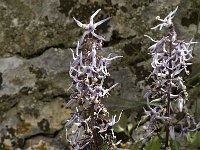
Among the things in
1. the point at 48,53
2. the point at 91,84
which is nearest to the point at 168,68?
the point at 91,84

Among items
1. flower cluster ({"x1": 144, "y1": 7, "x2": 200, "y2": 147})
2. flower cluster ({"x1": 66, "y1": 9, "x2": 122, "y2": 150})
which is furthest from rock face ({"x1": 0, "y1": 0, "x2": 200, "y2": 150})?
flower cluster ({"x1": 66, "y1": 9, "x2": 122, "y2": 150})

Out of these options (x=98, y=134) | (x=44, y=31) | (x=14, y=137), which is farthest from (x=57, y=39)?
(x=98, y=134)

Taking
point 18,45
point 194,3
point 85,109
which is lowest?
point 85,109

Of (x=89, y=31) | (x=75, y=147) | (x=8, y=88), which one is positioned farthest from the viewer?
(x=8, y=88)

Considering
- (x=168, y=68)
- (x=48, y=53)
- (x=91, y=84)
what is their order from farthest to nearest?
(x=48, y=53)
(x=168, y=68)
(x=91, y=84)

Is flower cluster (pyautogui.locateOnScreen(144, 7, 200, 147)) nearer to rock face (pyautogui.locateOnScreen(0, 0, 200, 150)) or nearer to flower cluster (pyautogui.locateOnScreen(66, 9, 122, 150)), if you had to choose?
flower cluster (pyautogui.locateOnScreen(66, 9, 122, 150))

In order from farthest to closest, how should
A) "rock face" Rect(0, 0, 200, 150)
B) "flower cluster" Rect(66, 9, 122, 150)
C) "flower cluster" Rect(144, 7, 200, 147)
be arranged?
1. "rock face" Rect(0, 0, 200, 150)
2. "flower cluster" Rect(144, 7, 200, 147)
3. "flower cluster" Rect(66, 9, 122, 150)

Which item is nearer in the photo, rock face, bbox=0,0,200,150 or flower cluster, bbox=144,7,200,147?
flower cluster, bbox=144,7,200,147

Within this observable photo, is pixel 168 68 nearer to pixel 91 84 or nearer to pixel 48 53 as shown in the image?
pixel 91 84

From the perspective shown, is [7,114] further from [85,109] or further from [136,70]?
[85,109]
